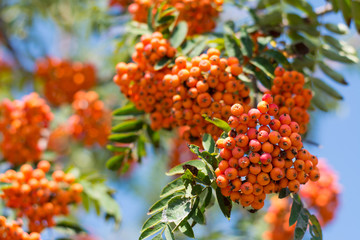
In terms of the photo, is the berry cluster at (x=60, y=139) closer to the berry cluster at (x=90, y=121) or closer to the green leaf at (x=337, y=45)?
the berry cluster at (x=90, y=121)

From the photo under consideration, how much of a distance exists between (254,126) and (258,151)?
5.7 inches

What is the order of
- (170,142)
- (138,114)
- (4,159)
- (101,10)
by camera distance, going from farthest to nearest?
(170,142) → (101,10) → (4,159) → (138,114)

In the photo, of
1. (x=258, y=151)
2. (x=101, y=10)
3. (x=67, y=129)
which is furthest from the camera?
(x=67, y=129)

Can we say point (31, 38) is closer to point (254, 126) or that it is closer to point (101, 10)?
point (101, 10)

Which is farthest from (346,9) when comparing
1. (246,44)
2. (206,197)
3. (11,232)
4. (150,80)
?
(11,232)

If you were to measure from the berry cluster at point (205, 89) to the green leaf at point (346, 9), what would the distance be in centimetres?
92

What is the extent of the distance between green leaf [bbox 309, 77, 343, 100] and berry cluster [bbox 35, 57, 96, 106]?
366 centimetres

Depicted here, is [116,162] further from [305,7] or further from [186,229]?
[305,7]

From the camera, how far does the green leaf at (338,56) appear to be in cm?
289

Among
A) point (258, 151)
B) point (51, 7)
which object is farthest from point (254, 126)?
point (51, 7)

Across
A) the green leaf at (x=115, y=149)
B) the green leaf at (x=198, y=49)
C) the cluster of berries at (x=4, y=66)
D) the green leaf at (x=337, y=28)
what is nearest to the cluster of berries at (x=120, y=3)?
the green leaf at (x=198, y=49)

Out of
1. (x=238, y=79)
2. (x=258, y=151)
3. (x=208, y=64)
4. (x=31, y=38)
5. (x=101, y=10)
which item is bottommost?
(x=258, y=151)

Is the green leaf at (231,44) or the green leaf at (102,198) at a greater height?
the green leaf at (231,44)

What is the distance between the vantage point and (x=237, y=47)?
9.32 feet
